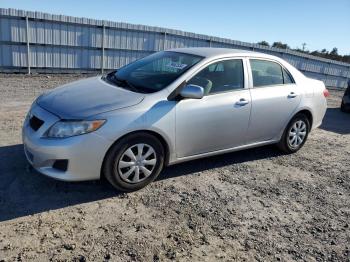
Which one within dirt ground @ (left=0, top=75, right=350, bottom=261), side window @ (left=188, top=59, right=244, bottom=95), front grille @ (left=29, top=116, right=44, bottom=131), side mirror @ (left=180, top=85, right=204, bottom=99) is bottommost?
dirt ground @ (left=0, top=75, right=350, bottom=261)

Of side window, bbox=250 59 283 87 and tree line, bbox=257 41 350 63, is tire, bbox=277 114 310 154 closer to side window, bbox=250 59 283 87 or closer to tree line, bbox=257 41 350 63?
side window, bbox=250 59 283 87

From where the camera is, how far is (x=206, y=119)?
190 inches

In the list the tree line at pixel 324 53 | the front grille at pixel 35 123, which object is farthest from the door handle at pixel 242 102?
the tree line at pixel 324 53

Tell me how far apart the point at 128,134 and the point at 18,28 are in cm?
1042

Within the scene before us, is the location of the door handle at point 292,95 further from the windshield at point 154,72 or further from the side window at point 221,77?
the windshield at point 154,72

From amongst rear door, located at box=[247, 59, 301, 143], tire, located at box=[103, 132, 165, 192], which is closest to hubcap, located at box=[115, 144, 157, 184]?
tire, located at box=[103, 132, 165, 192]

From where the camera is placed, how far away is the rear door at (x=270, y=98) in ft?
17.9

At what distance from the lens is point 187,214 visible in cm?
411

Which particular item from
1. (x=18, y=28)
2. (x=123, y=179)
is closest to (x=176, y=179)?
(x=123, y=179)

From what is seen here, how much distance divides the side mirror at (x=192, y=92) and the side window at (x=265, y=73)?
1.26 metres

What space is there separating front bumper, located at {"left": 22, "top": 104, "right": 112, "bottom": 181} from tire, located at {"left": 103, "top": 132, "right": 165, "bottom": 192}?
0.13m

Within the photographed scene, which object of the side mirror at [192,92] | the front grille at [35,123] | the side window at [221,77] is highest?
the side window at [221,77]

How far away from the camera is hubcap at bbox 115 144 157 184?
14.1 feet

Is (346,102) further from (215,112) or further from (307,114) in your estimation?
(215,112)
